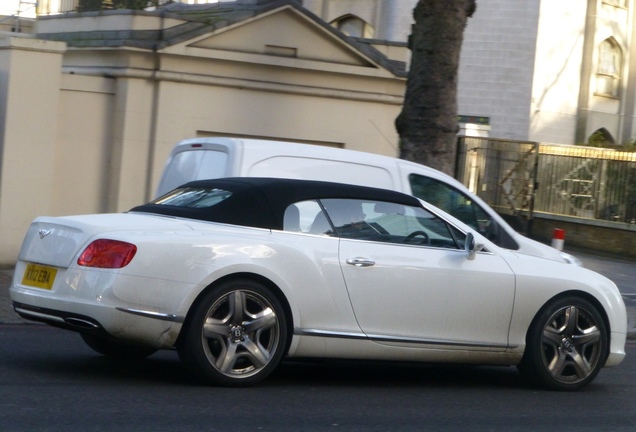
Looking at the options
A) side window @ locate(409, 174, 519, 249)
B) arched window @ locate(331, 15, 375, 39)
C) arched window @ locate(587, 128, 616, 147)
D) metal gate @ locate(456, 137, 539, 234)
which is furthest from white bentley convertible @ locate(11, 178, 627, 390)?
arched window @ locate(331, 15, 375, 39)

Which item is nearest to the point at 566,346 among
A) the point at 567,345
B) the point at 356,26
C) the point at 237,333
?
the point at 567,345

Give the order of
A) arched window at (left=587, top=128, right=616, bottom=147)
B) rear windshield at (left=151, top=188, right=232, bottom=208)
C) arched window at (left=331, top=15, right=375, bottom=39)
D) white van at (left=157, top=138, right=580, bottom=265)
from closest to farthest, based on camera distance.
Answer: rear windshield at (left=151, top=188, right=232, bottom=208) → white van at (left=157, top=138, right=580, bottom=265) → arched window at (left=587, top=128, right=616, bottom=147) → arched window at (left=331, top=15, right=375, bottom=39)

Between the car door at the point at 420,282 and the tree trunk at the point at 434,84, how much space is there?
203 inches

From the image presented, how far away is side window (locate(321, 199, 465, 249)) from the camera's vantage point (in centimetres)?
766

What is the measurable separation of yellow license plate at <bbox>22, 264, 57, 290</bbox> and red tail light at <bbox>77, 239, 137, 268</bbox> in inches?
11.8

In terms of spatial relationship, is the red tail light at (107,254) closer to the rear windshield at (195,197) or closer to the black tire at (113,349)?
the rear windshield at (195,197)

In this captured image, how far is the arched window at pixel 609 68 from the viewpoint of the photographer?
33.0 m

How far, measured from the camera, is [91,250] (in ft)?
22.5

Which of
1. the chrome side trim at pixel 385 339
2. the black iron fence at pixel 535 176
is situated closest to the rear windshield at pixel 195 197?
the chrome side trim at pixel 385 339

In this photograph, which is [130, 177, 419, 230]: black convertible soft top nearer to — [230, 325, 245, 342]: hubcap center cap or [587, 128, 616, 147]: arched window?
[230, 325, 245, 342]: hubcap center cap

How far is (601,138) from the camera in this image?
108 feet

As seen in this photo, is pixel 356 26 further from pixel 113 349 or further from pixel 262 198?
pixel 262 198

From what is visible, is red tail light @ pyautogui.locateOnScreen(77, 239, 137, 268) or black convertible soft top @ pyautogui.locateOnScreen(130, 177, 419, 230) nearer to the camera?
red tail light @ pyautogui.locateOnScreen(77, 239, 137, 268)

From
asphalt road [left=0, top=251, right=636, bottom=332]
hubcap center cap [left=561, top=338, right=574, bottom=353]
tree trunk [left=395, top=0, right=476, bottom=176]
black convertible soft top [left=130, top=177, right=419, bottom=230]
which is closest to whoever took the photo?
black convertible soft top [left=130, top=177, right=419, bottom=230]
